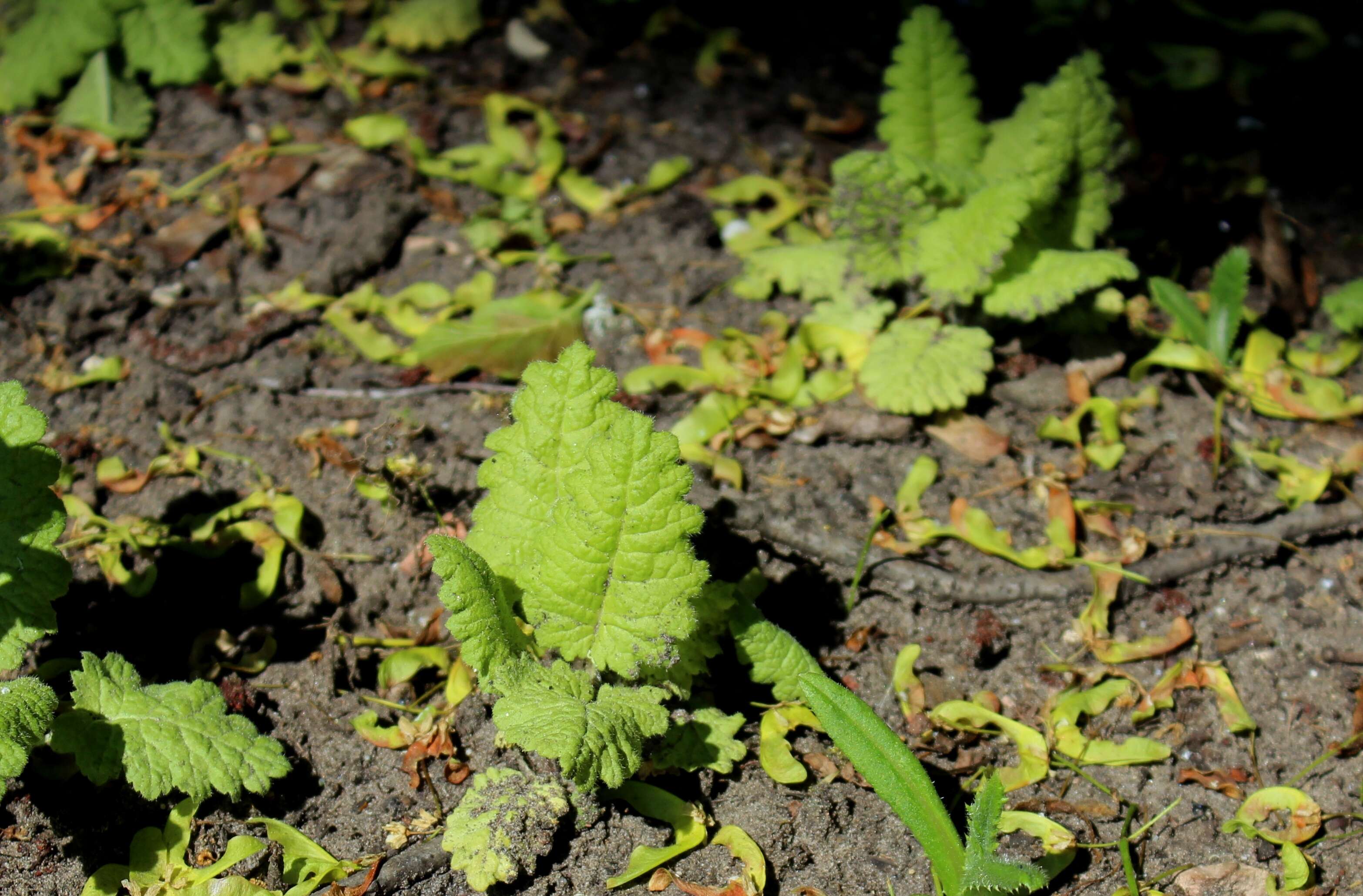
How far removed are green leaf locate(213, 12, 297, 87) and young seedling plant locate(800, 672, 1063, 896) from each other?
290 centimetres

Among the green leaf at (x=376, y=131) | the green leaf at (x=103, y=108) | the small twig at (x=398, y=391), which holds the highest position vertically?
the green leaf at (x=103, y=108)

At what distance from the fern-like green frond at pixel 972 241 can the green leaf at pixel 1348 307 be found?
3.13ft

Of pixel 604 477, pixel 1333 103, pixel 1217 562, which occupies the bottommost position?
pixel 1217 562

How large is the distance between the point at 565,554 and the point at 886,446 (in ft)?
3.75

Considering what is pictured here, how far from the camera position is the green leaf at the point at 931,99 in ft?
9.50

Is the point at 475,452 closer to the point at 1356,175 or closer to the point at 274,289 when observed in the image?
the point at 274,289

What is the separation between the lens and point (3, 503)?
1.87 m

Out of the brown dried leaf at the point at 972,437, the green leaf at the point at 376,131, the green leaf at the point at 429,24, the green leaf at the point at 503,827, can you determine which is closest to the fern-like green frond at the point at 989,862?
the green leaf at the point at 503,827

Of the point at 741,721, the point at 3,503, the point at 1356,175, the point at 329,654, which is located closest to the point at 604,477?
the point at 741,721

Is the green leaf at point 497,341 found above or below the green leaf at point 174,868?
above

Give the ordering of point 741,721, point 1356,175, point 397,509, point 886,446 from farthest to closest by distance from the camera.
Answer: point 1356,175
point 886,446
point 397,509
point 741,721

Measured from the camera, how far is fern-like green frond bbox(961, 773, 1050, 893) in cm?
181

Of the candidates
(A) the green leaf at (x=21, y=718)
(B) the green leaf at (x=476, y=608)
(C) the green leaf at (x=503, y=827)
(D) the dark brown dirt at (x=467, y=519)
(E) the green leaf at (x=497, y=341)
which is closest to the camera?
(A) the green leaf at (x=21, y=718)

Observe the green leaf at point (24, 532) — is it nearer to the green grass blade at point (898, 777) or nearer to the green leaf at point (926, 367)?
the green grass blade at point (898, 777)
